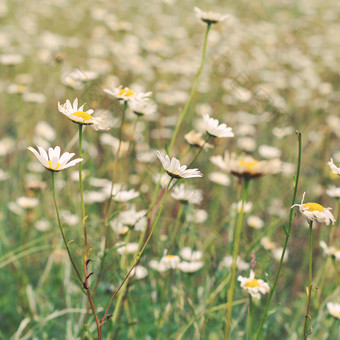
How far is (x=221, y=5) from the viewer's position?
618cm

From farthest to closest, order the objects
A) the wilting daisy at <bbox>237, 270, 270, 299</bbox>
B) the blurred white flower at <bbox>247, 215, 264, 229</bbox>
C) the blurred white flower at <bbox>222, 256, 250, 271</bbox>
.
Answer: the blurred white flower at <bbox>247, 215, 264, 229</bbox>, the blurred white flower at <bbox>222, 256, 250, 271</bbox>, the wilting daisy at <bbox>237, 270, 270, 299</bbox>

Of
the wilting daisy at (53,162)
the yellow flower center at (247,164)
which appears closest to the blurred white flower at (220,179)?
the yellow flower center at (247,164)

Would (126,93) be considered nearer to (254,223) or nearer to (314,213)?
(314,213)

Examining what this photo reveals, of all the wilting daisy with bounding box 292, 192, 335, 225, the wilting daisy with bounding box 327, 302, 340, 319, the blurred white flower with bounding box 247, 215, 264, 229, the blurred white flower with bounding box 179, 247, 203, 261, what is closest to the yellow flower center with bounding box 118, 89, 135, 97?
the wilting daisy with bounding box 292, 192, 335, 225

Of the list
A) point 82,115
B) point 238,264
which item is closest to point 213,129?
point 82,115

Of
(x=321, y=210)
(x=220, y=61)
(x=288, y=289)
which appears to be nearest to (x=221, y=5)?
(x=220, y=61)

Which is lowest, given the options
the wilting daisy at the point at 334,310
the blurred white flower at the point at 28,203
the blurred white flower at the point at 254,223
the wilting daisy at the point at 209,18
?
the blurred white flower at the point at 254,223

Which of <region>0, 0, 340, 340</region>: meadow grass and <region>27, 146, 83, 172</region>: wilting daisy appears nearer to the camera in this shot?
<region>27, 146, 83, 172</region>: wilting daisy

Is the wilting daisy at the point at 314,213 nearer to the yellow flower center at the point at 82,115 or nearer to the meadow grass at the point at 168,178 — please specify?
the meadow grass at the point at 168,178

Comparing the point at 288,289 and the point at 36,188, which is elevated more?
the point at 36,188

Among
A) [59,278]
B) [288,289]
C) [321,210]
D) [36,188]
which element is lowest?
[288,289]

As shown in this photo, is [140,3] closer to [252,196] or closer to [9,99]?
[9,99]

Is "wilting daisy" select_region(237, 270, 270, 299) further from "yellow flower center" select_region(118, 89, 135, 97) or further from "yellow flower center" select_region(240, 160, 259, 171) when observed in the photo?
"yellow flower center" select_region(118, 89, 135, 97)

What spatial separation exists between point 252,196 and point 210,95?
1551 millimetres
